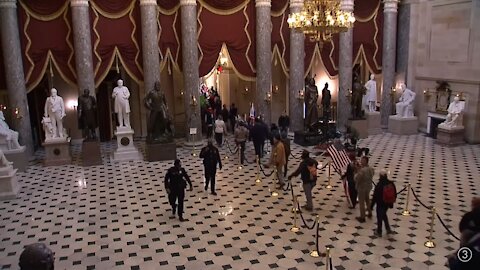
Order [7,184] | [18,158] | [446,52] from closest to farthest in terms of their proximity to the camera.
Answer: [7,184]
[18,158]
[446,52]

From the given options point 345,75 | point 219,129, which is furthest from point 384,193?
point 345,75

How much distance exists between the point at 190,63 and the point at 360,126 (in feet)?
24.1

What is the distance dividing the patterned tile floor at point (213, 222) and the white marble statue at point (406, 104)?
5.04m

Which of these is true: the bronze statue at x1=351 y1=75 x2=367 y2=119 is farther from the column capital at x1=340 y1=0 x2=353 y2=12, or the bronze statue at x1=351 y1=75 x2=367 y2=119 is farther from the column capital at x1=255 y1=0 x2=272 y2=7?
the column capital at x1=255 y1=0 x2=272 y2=7

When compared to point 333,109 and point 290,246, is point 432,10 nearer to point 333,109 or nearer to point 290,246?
point 333,109

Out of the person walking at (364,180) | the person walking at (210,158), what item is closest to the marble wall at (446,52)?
the person walking at (364,180)

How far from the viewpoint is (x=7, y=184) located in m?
11.9

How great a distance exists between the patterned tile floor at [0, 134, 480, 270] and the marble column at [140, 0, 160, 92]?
3853 mm

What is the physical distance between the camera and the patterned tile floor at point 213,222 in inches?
328

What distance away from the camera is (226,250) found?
866 centimetres

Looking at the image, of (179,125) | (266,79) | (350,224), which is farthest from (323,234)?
(179,125)

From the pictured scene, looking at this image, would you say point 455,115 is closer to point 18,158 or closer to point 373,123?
point 373,123

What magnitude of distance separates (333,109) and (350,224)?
42.1ft

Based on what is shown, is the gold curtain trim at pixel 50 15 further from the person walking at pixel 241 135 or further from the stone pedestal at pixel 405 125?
the stone pedestal at pixel 405 125
